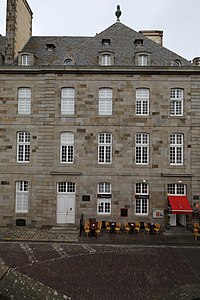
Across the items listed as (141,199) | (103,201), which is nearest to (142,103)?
(141,199)

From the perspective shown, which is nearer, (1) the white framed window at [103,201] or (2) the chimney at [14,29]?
(1) the white framed window at [103,201]

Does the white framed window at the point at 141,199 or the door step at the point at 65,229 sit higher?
the white framed window at the point at 141,199

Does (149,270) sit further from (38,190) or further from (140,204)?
(38,190)

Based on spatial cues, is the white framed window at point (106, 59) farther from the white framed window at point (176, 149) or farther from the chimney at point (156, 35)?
the chimney at point (156, 35)

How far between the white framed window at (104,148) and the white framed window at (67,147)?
7.48ft

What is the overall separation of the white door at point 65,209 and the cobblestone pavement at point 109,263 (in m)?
2.53

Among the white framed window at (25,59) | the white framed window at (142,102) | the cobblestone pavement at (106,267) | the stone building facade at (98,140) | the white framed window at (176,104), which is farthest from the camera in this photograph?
the white framed window at (25,59)

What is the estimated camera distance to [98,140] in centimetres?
2272

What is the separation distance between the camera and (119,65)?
22891mm

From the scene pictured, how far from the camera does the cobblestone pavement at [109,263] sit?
11.6 metres

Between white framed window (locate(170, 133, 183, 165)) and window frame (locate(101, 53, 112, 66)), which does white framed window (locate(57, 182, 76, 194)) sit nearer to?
white framed window (locate(170, 133, 183, 165))

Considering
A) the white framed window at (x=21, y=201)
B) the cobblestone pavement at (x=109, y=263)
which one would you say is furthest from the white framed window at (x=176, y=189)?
the white framed window at (x=21, y=201)

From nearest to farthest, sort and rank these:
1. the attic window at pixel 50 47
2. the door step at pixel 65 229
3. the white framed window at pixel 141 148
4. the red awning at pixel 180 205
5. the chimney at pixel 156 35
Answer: the red awning at pixel 180 205 < the door step at pixel 65 229 < the white framed window at pixel 141 148 < the attic window at pixel 50 47 < the chimney at pixel 156 35

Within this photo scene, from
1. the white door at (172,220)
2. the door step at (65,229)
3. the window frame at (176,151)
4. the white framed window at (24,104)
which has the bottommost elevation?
the door step at (65,229)
